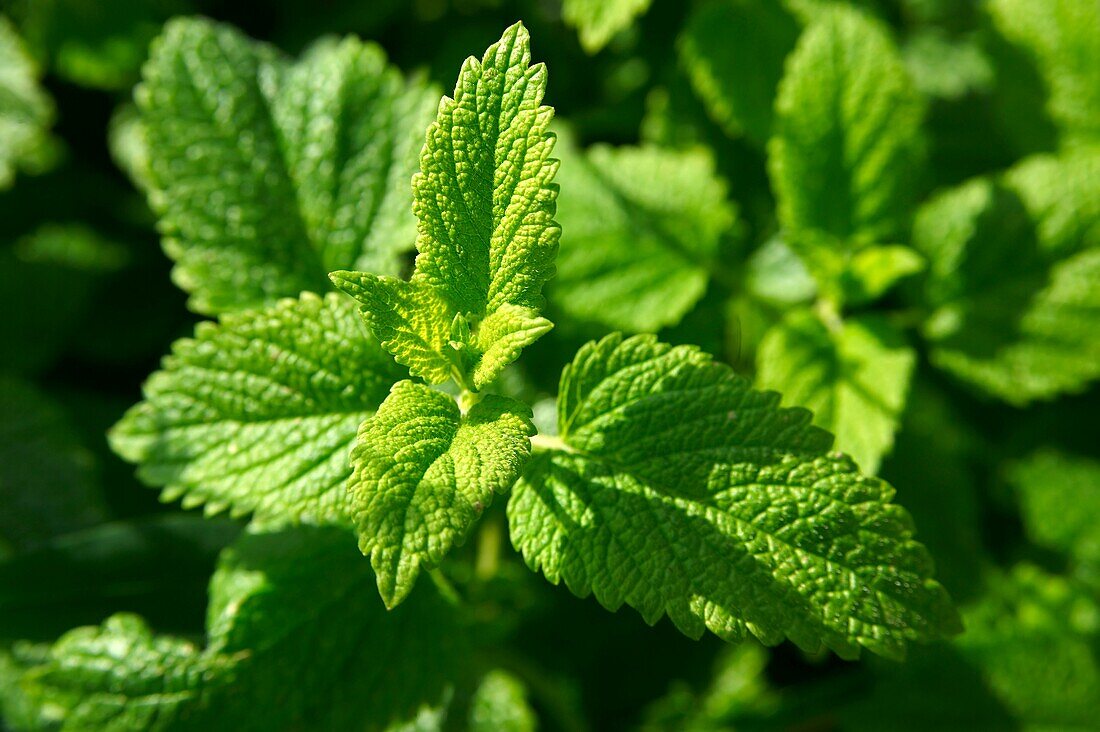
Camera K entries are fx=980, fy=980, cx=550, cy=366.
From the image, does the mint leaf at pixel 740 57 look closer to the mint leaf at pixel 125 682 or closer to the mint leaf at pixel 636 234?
the mint leaf at pixel 636 234

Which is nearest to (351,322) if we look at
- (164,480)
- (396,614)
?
(164,480)

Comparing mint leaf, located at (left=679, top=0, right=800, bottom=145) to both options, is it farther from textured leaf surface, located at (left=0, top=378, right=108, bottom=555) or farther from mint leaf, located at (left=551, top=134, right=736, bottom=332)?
textured leaf surface, located at (left=0, top=378, right=108, bottom=555)

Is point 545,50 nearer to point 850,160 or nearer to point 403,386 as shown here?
point 850,160

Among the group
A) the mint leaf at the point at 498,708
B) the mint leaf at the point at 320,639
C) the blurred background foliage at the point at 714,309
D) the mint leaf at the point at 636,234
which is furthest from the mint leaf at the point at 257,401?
the mint leaf at the point at 498,708

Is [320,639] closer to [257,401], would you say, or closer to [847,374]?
[257,401]

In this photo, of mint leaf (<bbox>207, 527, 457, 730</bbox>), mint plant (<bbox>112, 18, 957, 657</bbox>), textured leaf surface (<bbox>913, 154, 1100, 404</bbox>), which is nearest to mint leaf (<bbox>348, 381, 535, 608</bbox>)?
mint plant (<bbox>112, 18, 957, 657</bbox>)

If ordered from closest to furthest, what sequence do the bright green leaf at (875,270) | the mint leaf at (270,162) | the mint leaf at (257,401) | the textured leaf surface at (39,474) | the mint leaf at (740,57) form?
the mint leaf at (257,401), the mint leaf at (270,162), the bright green leaf at (875,270), the textured leaf surface at (39,474), the mint leaf at (740,57)

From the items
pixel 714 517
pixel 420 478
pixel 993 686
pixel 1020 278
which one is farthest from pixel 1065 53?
pixel 420 478
